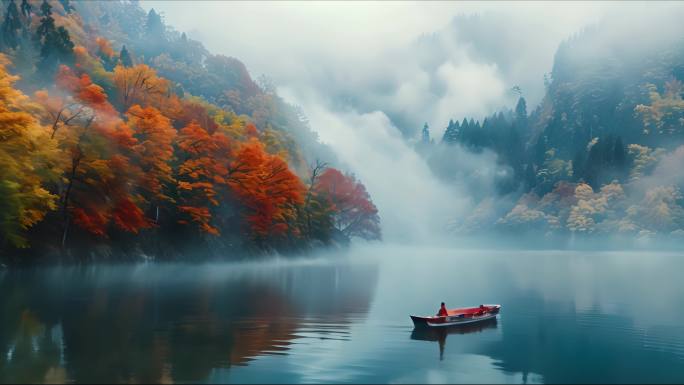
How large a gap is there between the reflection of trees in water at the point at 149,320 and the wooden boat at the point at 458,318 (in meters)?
5.06

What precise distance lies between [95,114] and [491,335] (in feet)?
164

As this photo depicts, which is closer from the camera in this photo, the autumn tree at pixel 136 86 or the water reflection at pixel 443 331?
the water reflection at pixel 443 331

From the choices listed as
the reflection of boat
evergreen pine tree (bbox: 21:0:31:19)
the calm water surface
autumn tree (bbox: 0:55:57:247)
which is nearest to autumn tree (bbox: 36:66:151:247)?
autumn tree (bbox: 0:55:57:247)

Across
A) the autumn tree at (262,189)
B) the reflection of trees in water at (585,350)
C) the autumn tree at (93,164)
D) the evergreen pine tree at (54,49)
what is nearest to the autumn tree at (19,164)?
the autumn tree at (93,164)

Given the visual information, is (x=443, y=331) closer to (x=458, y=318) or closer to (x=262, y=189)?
(x=458, y=318)

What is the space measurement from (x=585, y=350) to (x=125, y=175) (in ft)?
179

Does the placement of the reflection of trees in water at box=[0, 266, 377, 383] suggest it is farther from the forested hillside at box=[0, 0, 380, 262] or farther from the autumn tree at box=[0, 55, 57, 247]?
the forested hillside at box=[0, 0, 380, 262]

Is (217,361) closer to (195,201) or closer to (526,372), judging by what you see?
(526,372)

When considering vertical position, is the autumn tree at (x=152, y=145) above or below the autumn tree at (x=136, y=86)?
below

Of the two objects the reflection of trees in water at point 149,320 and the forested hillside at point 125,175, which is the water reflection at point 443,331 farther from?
the forested hillside at point 125,175

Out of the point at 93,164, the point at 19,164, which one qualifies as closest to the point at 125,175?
the point at 93,164

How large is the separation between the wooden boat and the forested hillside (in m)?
36.2

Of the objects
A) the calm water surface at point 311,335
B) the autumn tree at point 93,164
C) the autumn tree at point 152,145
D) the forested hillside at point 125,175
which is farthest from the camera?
the autumn tree at point 152,145

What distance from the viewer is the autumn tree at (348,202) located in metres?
132
